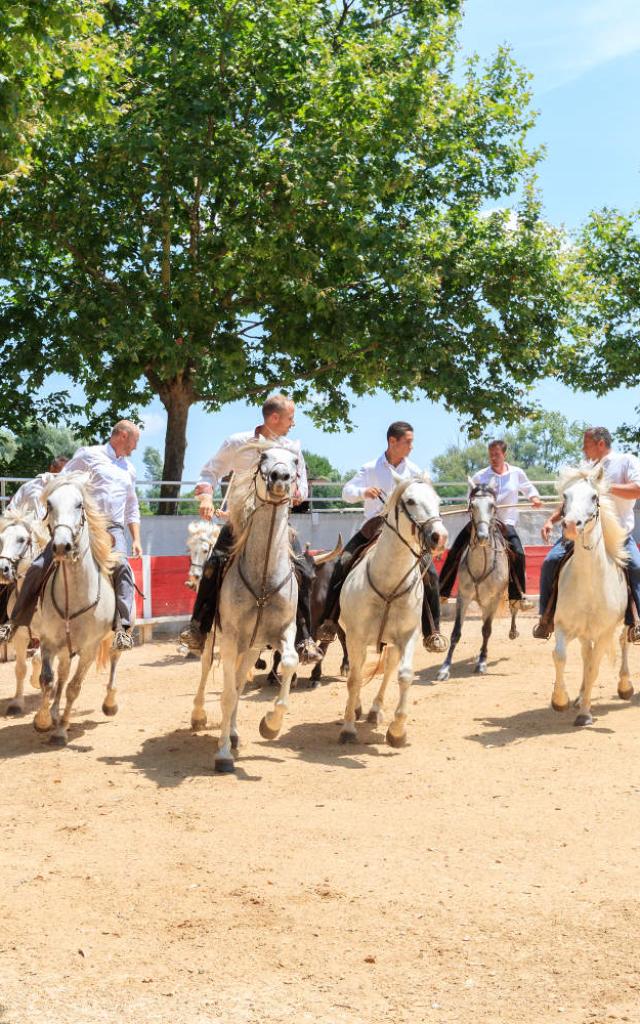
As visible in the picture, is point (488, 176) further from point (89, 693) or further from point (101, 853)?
point (101, 853)

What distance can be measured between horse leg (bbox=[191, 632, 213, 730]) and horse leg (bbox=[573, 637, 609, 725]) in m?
3.54

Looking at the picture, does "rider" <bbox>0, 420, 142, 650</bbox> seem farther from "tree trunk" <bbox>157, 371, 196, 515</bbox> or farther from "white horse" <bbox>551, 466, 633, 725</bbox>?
"tree trunk" <bbox>157, 371, 196, 515</bbox>

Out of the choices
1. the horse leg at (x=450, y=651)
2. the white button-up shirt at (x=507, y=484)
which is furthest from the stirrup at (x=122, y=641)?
the white button-up shirt at (x=507, y=484)

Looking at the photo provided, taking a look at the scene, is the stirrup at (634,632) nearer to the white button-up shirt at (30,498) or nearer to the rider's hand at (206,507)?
the rider's hand at (206,507)

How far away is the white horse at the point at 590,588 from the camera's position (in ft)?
33.3

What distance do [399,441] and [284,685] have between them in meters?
2.81

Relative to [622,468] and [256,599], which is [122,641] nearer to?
[256,599]

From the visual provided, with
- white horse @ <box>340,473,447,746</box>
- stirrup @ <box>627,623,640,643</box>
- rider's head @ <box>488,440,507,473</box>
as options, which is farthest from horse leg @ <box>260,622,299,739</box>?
rider's head @ <box>488,440,507,473</box>

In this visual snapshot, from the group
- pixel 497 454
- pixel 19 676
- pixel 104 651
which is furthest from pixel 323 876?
pixel 497 454

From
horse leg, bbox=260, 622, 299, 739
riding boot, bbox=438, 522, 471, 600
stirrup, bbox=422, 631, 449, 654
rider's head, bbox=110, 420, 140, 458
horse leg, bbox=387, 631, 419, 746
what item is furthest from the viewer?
riding boot, bbox=438, 522, 471, 600

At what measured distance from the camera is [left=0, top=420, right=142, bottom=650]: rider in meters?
10.3

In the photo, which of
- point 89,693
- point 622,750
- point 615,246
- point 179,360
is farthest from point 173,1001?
point 615,246

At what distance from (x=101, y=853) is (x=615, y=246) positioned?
31.7 metres

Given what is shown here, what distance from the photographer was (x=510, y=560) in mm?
15023
